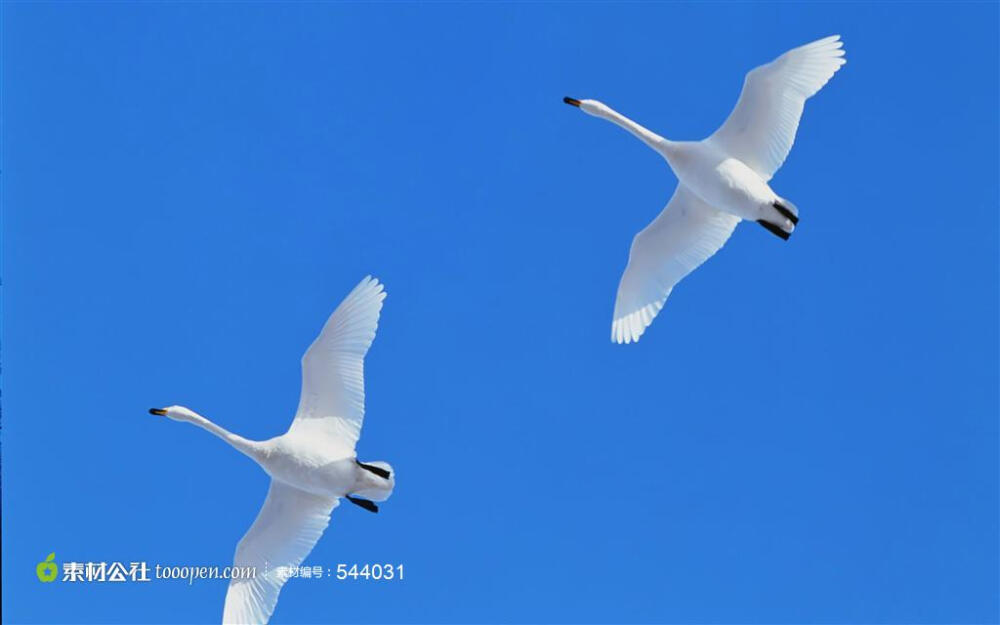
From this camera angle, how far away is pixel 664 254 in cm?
2191

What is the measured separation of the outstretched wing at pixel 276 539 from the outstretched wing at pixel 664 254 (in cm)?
609

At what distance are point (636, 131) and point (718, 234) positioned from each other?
7.51 ft

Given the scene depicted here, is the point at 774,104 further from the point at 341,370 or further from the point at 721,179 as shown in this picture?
the point at 341,370

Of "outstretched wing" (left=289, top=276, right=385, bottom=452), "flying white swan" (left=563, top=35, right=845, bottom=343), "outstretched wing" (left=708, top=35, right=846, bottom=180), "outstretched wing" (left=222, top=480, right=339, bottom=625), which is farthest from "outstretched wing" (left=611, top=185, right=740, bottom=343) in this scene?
"outstretched wing" (left=222, top=480, right=339, bottom=625)

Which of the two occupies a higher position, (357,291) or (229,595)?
(357,291)

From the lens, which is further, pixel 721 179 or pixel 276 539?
pixel 276 539

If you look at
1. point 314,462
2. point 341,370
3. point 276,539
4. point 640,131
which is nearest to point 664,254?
point 640,131

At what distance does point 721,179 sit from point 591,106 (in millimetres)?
3365

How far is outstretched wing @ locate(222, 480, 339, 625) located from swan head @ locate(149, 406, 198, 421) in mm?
1786

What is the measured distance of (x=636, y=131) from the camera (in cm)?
2159

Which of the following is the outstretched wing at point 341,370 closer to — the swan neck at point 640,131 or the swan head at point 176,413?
the swan head at point 176,413

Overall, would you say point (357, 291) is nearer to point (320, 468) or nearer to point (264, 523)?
point (320, 468)

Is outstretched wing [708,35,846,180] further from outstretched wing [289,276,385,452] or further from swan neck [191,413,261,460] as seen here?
swan neck [191,413,261,460]

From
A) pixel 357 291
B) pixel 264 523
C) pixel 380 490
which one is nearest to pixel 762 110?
pixel 357 291
